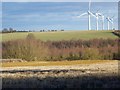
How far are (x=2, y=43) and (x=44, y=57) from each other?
5.95 metres

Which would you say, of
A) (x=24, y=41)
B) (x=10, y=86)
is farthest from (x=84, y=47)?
(x=10, y=86)

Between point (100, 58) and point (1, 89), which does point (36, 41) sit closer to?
point (100, 58)

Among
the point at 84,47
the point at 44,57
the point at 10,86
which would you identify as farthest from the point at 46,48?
the point at 10,86

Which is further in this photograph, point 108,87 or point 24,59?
point 24,59

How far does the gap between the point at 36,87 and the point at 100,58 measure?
4005 cm

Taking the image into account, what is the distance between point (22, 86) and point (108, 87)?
3.40m

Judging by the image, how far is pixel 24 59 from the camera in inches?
2302

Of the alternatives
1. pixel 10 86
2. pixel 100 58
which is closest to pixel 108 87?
pixel 10 86

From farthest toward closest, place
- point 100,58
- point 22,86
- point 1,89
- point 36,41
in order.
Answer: point 36,41
point 100,58
point 22,86
point 1,89

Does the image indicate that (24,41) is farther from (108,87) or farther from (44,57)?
(108,87)

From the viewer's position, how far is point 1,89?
1588 cm

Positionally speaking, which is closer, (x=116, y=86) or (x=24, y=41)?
(x=116, y=86)

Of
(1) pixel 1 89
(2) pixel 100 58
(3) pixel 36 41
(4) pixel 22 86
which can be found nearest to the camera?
(1) pixel 1 89

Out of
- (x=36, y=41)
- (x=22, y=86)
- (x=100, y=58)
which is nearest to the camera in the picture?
(x=22, y=86)
